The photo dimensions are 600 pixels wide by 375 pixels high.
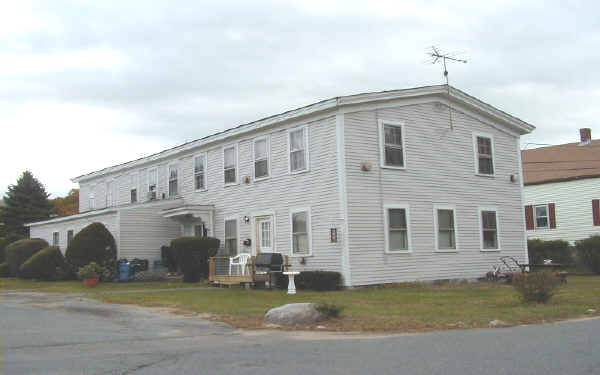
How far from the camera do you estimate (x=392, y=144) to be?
2023 centimetres

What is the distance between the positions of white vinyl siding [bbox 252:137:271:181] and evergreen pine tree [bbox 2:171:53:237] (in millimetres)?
38854

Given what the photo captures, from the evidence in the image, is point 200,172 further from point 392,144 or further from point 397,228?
point 397,228

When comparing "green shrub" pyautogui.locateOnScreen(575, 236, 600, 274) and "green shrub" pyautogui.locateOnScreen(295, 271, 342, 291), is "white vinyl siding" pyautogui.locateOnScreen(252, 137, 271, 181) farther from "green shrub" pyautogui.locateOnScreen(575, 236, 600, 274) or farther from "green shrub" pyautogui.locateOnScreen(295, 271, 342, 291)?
"green shrub" pyautogui.locateOnScreen(575, 236, 600, 274)

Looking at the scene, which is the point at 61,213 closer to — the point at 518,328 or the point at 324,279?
the point at 324,279

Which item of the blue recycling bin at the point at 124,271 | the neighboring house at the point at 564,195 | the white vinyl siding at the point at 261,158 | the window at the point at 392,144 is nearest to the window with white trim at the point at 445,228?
the window at the point at 392,144

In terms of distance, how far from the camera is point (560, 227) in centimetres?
3058

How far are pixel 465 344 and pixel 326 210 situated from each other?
431 inches

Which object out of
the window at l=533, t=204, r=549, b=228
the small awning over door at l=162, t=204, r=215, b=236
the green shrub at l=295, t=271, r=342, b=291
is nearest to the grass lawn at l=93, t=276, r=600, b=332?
the green shrub at l=295, t=271, r=342, b=291

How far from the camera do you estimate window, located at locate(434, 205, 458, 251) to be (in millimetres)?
20969

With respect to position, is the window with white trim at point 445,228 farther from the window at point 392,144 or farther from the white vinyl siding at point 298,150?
→ the white vinyl siding at point 298,150

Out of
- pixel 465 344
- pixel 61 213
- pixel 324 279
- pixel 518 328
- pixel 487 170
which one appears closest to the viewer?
pixel 465 344

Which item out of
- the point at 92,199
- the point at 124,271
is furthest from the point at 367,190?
the point at 92,199

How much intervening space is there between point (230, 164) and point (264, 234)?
3.52m

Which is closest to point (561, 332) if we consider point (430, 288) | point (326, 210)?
point (430, 288)
